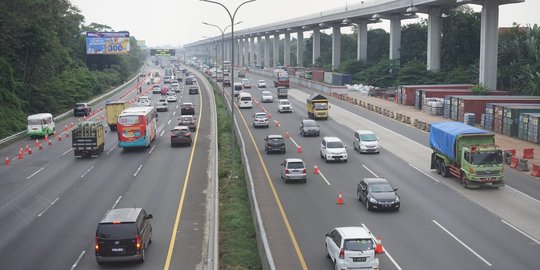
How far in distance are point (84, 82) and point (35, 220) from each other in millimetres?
78680

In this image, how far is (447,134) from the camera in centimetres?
3894

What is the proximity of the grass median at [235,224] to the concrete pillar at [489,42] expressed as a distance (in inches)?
1837

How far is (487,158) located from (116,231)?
2182 centimetres

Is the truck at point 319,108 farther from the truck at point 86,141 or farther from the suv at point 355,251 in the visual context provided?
the suv at point 355,251

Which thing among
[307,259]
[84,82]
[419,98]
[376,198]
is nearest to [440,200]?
[376,198]

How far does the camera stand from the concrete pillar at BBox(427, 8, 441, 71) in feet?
325

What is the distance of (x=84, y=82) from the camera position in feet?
347

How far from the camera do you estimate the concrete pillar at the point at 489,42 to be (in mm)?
80562

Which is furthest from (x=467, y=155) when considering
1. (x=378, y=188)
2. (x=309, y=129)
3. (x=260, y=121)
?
(x=260, y=121)

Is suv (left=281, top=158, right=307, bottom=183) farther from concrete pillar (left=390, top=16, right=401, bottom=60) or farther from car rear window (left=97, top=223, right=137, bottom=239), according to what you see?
concrete pillar (left=390, top=16, right=401, bottom=60)

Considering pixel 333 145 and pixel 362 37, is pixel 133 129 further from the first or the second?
pixel 362 37

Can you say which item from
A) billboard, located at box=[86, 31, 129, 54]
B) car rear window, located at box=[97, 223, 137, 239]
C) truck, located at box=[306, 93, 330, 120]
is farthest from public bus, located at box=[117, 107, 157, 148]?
billboard, located at box=[86, 31, 129, 54]

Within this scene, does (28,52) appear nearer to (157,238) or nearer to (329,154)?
(329,154)

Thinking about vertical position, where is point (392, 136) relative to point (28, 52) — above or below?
below
